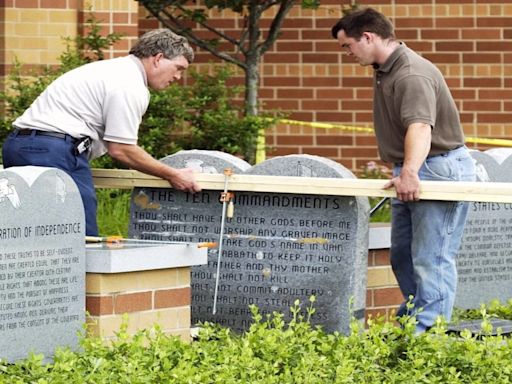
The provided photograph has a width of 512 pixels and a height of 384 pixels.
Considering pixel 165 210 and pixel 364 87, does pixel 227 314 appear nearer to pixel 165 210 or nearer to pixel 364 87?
pixel 165 210

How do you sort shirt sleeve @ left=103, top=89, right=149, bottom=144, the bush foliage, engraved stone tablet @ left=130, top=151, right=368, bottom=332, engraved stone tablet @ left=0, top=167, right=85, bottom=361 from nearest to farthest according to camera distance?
the bush foliage < engraved stone tablet @ left=0, top=167, right=85, bottom=361 < shirt sleeve @ left=103, top=89, right=149, bottom=144 < engraved stone tablet @ left=130, top=151, right=368, bottom=332

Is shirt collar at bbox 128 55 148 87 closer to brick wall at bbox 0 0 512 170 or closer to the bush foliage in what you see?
the bush foliage

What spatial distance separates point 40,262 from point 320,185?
5.76ft

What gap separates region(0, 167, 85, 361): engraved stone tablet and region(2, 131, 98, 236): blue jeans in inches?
29.0

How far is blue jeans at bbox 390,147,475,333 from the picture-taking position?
795 centimetres

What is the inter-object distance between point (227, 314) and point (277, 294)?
332mm

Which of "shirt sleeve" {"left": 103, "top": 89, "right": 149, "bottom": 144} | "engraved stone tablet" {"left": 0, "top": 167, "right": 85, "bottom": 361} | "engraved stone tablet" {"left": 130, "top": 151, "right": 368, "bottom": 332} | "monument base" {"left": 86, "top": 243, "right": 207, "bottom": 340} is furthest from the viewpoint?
"engraved stone tablet" {"left": 130, "top": 151, "right": 368, "bottom": 332}

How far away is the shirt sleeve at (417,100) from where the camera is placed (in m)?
7.75

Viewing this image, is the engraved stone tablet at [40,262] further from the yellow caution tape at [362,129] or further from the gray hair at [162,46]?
the yellow caution tape at [362,129]

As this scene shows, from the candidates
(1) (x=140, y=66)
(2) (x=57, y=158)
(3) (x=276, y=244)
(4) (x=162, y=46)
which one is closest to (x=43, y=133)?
(2) (x=57, y=158)

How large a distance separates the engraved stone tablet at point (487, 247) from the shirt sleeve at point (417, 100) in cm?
Result: 165

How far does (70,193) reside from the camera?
720 cm

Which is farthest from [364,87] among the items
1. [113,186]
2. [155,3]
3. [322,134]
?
[113,186]

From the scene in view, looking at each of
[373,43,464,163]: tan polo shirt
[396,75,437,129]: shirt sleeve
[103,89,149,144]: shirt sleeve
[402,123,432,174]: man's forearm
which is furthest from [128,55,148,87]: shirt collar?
[402,123,432,174]: man's forearm
